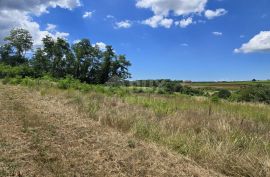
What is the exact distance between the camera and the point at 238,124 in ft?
26.9

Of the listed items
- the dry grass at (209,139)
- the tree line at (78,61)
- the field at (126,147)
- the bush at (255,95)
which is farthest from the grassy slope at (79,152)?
the tree line at (78,61)

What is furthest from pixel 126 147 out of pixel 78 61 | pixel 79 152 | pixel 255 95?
pixel 78 61

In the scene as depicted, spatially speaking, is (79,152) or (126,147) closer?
(79,152)

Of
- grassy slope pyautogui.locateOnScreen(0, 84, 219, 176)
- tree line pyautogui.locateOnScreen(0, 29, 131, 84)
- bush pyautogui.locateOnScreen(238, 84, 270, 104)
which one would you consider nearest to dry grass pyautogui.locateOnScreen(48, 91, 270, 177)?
grassy slope pyautogui.locateOnScreen(0, 84, 219, 176)

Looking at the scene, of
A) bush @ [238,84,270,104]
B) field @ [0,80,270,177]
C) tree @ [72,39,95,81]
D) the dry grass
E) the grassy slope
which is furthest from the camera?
tree @ [72,39,95,81]

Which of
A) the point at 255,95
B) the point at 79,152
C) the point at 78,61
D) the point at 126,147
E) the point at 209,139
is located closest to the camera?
the point at 79,152

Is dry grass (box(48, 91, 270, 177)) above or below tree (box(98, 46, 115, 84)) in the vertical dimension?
below

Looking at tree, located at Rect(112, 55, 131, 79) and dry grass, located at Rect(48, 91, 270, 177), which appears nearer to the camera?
dry grass, located at Rect(48, 91, 270, 177)

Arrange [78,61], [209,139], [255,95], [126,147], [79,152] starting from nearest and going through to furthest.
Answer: [79,152] < [126,147] < [209,139] < [255,95] < [78,61]

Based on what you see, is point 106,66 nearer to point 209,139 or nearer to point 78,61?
point 78,61

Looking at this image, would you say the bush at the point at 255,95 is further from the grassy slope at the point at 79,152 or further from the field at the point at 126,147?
the grassy slope at the point at 79,152

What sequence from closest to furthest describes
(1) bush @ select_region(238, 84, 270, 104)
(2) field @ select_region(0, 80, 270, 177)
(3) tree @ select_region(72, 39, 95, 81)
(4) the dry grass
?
(2) field @ select_region(0, 80, 270, 177)
(4) the dry grass
(1) bush @ select_region(238, 84, 270, 104)
(3) tree @ select_region(72, 39, 95, 81)

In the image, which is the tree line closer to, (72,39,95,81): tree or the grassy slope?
(72,39,95,81): tree

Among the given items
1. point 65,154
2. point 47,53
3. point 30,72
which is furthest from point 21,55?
point 65,154
